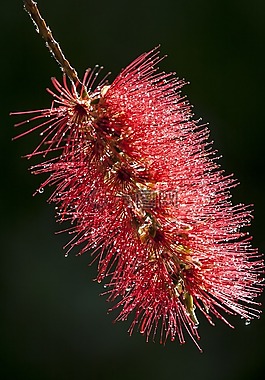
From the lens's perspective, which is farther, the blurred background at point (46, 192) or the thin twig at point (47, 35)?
the blurred background at point (46, 192)

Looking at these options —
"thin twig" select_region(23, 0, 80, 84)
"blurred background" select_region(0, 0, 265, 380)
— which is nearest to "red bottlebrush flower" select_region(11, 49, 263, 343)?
"thin twig" select_region(23, 0, 80, 84)

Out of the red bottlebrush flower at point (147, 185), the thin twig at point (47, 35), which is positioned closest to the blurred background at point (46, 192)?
the red bottlebrush flower at point (147, 185)

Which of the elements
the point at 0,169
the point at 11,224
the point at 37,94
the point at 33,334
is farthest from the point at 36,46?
the point at 33,334

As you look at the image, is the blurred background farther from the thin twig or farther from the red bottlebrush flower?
A: the thin twig

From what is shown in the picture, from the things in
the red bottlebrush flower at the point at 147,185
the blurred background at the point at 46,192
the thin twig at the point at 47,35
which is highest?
the blurred background at the point at 46,192

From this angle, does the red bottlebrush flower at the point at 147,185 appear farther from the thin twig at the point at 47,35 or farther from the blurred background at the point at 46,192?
the blurred background at the point at 46,192

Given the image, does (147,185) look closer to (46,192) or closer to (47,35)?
(47,35)

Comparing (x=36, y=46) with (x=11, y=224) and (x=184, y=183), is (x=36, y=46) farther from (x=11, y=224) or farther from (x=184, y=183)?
(x=184, y=183)

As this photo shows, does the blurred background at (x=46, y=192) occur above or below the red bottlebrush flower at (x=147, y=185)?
above
